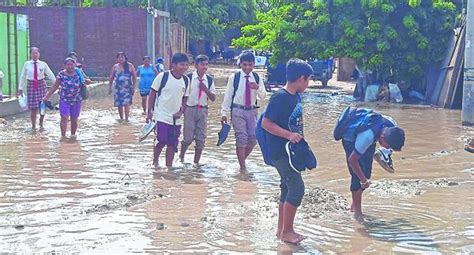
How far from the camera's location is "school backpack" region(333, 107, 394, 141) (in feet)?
22.7

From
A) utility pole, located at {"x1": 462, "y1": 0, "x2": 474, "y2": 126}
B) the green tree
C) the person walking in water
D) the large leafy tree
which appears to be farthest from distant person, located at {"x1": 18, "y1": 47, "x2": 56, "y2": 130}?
the green tree

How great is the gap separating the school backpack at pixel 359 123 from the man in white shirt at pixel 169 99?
3.52 m

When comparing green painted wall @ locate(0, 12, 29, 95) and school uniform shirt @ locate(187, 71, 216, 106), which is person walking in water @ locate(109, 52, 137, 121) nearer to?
green painted wall @ locate(0, 12, 29, 95)

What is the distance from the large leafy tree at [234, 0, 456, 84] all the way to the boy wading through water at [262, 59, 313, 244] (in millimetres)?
16664

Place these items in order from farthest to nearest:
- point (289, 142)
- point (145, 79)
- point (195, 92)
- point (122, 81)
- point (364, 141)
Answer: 1. point (145, 79)
2. point (122, 81)
3. point (195, 92)
4. point (364, 141)
5. point (289, 142)

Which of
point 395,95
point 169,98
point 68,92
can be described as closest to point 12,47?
point 68,92

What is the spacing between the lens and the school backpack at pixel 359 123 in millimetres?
6926

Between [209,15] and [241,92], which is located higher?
[209,15]

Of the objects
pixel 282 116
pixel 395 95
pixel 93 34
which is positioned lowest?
pixel 395 95

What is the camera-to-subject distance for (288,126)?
6.44 m

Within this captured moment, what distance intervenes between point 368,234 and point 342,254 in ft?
2.40

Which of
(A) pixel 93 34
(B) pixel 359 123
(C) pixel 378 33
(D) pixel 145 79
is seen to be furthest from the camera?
(A) pixel 93 34

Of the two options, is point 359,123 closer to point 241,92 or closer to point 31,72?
point 241,92

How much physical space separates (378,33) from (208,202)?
15.9m
